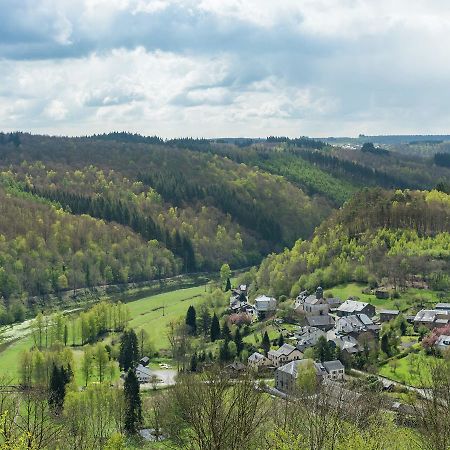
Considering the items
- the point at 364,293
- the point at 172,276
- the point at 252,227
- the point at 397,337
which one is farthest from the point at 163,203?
the point at 397,337

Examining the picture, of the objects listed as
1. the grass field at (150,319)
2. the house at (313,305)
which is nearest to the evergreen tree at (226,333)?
the grass field at (150,319)

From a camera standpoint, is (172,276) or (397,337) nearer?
(397,337)

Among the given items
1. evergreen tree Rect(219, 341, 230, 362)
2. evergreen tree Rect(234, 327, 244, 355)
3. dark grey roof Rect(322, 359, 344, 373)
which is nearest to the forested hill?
evergreen tree Rect(234, 327, 244, 355)

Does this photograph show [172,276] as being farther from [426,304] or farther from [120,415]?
[120,415]

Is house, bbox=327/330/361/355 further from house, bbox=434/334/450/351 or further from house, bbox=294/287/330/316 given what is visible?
house, bbox=294/287/330/316

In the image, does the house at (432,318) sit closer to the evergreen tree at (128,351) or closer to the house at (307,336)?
the house at (307,336)

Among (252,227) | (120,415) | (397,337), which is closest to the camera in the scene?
(120,415)

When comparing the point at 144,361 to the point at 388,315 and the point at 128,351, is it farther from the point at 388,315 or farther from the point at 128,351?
the point at 388,315
